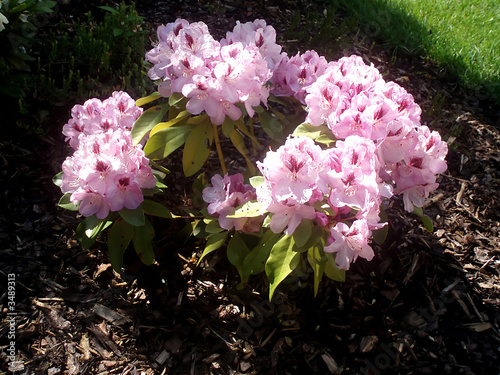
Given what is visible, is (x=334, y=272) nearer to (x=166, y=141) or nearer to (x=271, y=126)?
(x=271, y=126)

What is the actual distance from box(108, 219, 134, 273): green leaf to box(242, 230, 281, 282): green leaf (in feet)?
1.65

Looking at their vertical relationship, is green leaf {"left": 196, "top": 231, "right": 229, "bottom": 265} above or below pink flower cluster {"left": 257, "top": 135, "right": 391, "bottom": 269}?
below

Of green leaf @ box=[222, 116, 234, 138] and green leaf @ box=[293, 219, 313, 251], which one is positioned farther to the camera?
green leaf @ box=[222, 116, 234, 138]

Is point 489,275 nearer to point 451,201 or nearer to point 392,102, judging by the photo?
point 451,201

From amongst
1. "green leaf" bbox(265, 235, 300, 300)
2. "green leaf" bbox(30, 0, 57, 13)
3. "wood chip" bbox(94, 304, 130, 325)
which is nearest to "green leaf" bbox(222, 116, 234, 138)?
"green leaf" bbox(265, 235, 300, 300)

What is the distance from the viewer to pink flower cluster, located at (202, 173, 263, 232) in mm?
1747

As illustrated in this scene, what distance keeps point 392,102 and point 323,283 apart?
1.00 m

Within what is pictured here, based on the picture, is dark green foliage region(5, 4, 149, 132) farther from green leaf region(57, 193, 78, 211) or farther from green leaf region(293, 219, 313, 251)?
green leaf region(293, 219, 313, 251)

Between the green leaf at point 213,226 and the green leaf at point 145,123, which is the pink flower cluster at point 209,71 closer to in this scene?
the green leaf at point 145,123

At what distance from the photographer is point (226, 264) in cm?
215

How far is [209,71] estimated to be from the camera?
1.63m

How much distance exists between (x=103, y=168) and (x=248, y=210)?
0.53m

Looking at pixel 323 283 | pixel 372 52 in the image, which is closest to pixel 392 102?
pixel 323 283

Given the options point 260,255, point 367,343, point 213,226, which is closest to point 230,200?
point 213,226
